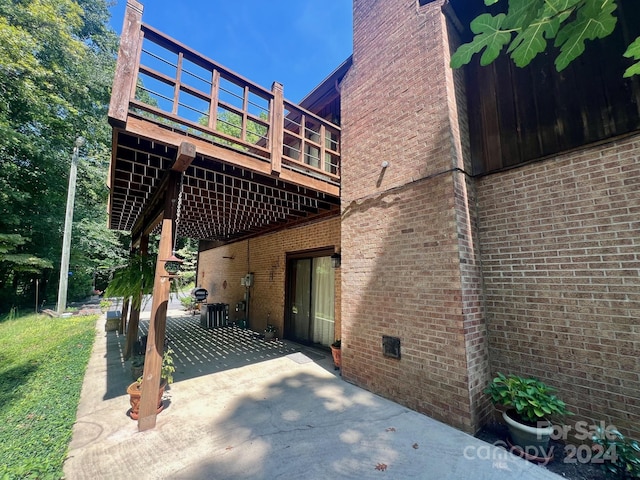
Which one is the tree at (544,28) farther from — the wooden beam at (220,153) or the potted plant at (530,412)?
the wooden beam at (220,153)

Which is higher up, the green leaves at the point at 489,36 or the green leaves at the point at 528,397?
the green leaves at the point at 489,36

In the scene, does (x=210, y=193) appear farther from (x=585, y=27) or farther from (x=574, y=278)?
Result: (x=574, y=278)

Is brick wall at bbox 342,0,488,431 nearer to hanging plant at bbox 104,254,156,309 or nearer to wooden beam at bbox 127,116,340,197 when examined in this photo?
Answer: wooden beam at bbox 127,116,340,197

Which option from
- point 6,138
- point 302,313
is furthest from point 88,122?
point 302,313

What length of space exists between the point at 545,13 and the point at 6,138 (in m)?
15.8

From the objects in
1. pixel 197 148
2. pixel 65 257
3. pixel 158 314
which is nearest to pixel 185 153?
pixel 197 148

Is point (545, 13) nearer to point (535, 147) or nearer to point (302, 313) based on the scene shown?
point (535, 147)

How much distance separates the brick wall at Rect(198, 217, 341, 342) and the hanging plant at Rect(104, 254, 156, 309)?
3413 mm

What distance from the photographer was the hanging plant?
4.43 meters

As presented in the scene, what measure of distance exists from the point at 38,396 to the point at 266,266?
17.3 ft

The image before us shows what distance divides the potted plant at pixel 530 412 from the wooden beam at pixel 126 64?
487 centimetres

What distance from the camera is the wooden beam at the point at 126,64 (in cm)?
280

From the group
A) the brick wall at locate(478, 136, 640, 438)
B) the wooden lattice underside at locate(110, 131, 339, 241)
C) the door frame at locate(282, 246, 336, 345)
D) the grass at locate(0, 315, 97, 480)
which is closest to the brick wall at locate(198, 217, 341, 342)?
the door frame at locate(282, 246, 336, 345)

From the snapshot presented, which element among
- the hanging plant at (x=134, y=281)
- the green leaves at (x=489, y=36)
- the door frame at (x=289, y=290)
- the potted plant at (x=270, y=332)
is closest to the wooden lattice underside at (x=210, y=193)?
the door frame at (x=289, y=290)
